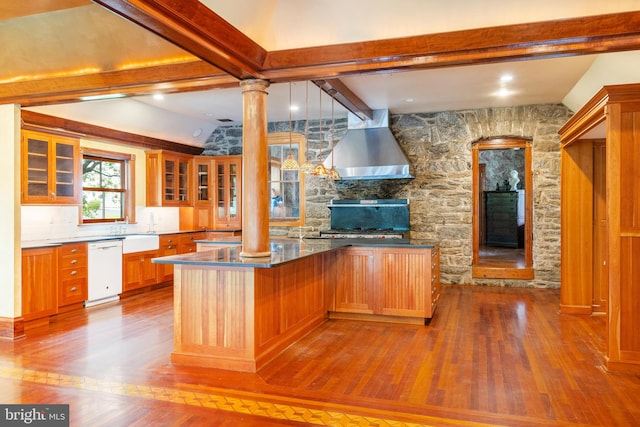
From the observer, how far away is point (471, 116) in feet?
25.3

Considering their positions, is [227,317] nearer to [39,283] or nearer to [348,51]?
[348,51]

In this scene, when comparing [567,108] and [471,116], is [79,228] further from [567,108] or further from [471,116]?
[567,108]

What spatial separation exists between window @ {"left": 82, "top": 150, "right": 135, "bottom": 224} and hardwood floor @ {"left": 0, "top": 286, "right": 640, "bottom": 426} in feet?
8.27

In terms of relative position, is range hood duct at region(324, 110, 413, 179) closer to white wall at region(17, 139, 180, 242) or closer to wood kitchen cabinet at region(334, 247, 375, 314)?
wood kitchen cabinet at region(334, 247, 375, 314)

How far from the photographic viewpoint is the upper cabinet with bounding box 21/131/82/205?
18.7 feet

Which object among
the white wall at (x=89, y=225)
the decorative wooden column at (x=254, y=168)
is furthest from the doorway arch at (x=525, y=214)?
the white wall at (x=89, y=225)

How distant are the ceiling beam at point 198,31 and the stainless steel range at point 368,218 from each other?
13.9 feet

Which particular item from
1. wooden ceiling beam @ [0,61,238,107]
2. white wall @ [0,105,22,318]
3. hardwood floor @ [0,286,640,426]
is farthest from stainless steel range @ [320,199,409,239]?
white wall @ [0,105,22,318]

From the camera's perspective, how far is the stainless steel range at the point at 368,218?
774 cm

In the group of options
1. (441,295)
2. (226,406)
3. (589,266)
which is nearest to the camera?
(226,406)

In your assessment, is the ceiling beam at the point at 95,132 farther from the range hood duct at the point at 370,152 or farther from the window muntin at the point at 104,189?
the range hood duct at the point at 370,152

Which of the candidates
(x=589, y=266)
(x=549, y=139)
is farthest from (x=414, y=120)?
(x=589, y=266)

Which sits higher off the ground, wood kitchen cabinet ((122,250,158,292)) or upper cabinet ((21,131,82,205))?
upper cabinet ((21,131,82,205))

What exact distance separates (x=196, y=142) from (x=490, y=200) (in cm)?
761
